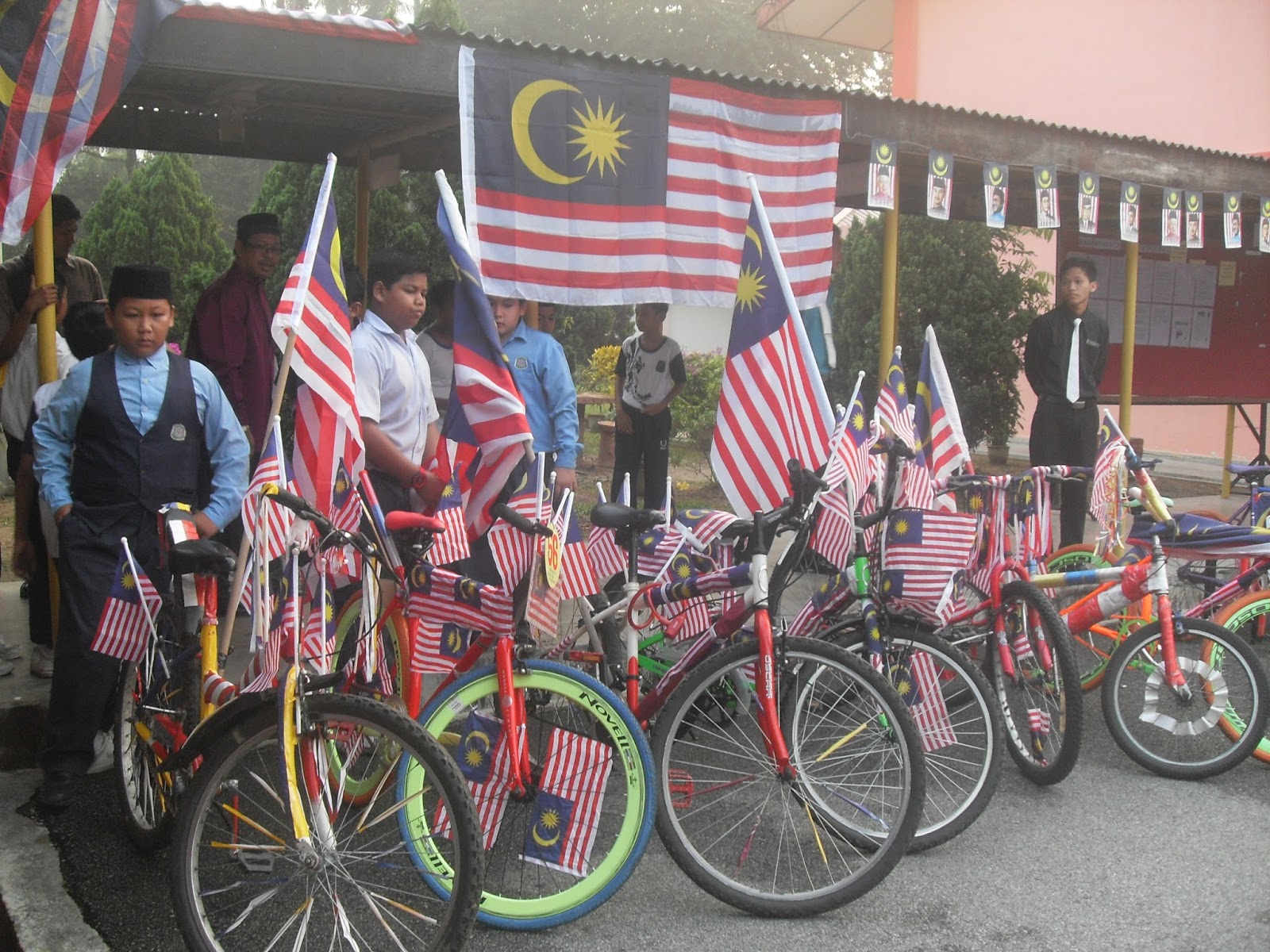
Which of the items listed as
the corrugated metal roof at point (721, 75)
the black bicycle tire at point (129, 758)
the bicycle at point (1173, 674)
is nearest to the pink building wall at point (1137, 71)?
the corrugated metal roof at point (721, 75)

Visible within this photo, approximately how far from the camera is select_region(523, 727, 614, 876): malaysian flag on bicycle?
341cm

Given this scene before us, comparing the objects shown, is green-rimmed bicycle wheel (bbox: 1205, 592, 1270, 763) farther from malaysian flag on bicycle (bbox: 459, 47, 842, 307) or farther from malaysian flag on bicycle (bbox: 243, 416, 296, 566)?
malaysian flag on bicycle (bbox: 243, 416, 296, 566)

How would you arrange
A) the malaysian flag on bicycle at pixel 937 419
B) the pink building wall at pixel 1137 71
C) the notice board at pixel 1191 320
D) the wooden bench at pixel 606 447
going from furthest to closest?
the pink building wall at pixel 1137 71 → the wooden bench at pixel 606 447 → the notice board at pixel 1191 320 → the malaysian flag on bicycle at pixel 937 419

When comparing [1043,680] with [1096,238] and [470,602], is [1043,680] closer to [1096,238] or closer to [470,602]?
[470,602]

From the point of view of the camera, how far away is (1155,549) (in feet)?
15.4

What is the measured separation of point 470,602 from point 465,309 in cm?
89

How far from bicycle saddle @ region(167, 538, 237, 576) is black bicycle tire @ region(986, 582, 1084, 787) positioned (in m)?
2.86

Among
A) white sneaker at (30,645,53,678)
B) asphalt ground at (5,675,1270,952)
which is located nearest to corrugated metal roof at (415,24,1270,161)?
white sneaker at (30,645,53,678)

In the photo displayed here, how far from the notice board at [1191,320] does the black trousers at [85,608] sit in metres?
7.83

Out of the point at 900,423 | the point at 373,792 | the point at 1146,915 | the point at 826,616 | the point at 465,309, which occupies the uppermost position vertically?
the point at 465,309

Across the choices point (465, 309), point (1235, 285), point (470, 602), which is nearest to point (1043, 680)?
point (470, 602)

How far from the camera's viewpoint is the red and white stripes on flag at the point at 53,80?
4.30 metres

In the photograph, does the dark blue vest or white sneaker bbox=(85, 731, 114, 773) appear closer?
the dark blue vest

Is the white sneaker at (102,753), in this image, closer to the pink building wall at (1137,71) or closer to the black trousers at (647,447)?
the black trousers at (647,447)
